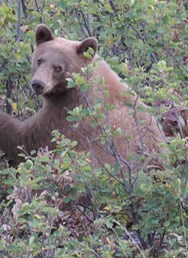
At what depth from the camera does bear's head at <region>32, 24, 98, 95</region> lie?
7.26 metres

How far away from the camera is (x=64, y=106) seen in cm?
758

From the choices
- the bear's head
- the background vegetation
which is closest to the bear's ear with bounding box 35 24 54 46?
the bear's head

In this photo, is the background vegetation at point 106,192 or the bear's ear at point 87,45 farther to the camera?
the bear's ear at point 87,45

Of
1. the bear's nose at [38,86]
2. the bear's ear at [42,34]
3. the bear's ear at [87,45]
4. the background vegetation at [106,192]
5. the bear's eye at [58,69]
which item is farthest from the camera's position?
the bear's ear at [42,34]

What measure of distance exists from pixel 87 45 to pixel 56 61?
294 millimetres

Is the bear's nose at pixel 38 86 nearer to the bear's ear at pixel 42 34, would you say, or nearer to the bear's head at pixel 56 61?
the bear's head at pixel 56 61

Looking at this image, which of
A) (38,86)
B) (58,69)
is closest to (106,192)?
(38,86)

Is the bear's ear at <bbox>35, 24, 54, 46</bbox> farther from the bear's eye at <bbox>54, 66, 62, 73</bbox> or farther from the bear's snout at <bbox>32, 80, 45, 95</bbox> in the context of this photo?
the bear's snout at <bbox>32, 80, 45, 95</bbox>

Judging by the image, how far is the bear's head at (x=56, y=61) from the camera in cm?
726

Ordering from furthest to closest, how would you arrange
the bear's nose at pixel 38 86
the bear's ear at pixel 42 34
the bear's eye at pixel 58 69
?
the bear's ear at pixel 42 34
the bear's eye at pixel 58 69
the bear's nose at pixel 38 86

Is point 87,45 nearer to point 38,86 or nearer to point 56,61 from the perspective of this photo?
point 56,61

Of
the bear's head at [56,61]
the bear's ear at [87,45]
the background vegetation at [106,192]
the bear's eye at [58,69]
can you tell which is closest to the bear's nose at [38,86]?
the bear's head at [56,61]

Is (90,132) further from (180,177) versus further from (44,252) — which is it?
(44,252)

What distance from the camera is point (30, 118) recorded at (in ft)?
26.0
